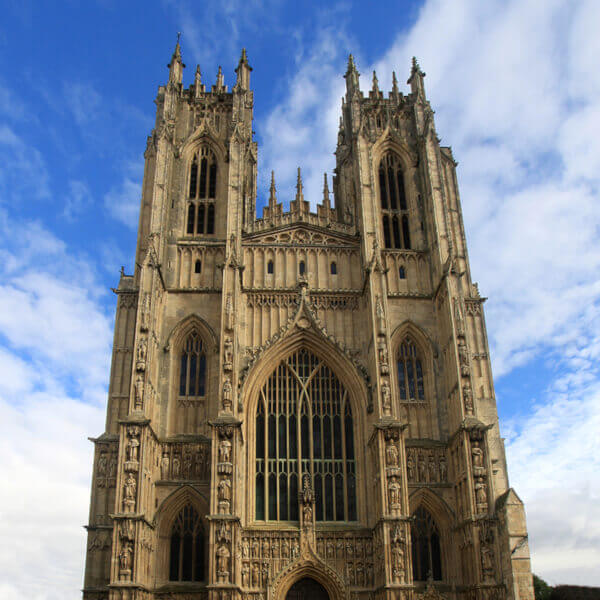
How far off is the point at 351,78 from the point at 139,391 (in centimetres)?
2006

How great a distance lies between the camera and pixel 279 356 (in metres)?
27.3

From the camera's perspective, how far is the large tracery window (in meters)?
25.0

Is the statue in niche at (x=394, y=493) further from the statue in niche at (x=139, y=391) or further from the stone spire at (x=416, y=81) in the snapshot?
the stone spire at (x=416, y=81)

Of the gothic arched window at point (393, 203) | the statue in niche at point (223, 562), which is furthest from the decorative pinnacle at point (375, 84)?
the statue in niche at point (223, 562)

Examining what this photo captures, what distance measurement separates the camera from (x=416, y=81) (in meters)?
34.1

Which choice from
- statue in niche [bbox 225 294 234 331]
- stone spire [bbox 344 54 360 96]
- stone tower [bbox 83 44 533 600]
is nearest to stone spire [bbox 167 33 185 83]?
stone tower [bbox 83 44 533 600]

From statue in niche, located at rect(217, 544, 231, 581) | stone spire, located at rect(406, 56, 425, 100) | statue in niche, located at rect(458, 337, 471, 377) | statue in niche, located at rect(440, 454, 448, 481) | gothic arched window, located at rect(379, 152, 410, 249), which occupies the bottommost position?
statue in niche, located at rect(217, 544, 231, 581)

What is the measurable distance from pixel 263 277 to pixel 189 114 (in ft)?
34.0

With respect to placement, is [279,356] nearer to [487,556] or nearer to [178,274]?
[178,274]

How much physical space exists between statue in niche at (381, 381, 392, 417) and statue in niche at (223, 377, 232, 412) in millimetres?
5840

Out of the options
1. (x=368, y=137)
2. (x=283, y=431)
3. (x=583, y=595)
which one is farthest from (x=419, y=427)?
(x=368, y=137)

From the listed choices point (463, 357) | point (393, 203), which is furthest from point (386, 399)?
point (393, 203)

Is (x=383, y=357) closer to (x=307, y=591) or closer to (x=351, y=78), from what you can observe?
(x=307, y=591)

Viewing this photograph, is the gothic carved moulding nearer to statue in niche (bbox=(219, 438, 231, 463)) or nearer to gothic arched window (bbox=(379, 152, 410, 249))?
statue in niche (bbox=(219, 438, 231, 463))
